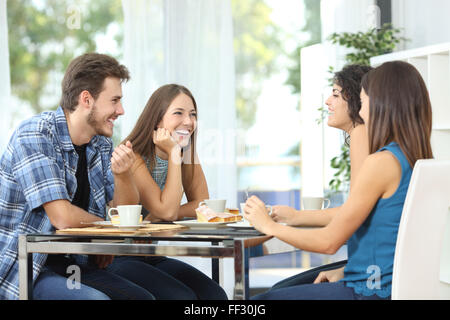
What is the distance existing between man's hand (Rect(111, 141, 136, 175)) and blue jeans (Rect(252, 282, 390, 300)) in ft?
2.48

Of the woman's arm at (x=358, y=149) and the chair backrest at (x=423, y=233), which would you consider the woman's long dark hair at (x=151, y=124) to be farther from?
the chair backrest at (x=423, y=233)

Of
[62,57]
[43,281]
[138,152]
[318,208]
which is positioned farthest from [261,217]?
[62,57]

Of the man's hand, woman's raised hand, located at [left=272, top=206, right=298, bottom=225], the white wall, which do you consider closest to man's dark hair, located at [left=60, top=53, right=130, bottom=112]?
the man's hand

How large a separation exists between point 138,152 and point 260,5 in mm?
3917

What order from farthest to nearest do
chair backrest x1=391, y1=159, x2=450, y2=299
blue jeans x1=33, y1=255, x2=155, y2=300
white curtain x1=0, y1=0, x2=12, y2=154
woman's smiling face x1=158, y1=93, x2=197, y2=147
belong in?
white curtain x1=0, y1=0, x2=12, y2=154, woman's smiling face x1=158, y1=93, x2=197, y2=147, blue jeans x1=33, y1=255, x2=155, y2=300, chair backrest x1=391, y1=159, x2=450, y2=299

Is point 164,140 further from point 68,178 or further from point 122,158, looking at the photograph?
point 68,178

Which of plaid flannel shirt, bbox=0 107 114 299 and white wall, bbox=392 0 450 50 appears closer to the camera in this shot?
plaid flannel shirt, bbox=0 107 114 299

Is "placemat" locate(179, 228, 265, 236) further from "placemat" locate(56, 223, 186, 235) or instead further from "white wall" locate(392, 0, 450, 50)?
"white wall" locate(392, 0, 450, 50)

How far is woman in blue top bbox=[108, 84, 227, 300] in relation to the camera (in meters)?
2.30

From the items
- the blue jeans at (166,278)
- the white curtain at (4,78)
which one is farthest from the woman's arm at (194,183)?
the white curtain at (4,78)

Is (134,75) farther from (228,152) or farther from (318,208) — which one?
(318,208)

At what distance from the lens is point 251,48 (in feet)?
20.2

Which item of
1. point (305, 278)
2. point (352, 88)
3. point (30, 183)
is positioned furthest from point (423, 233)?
point (30, 183)
